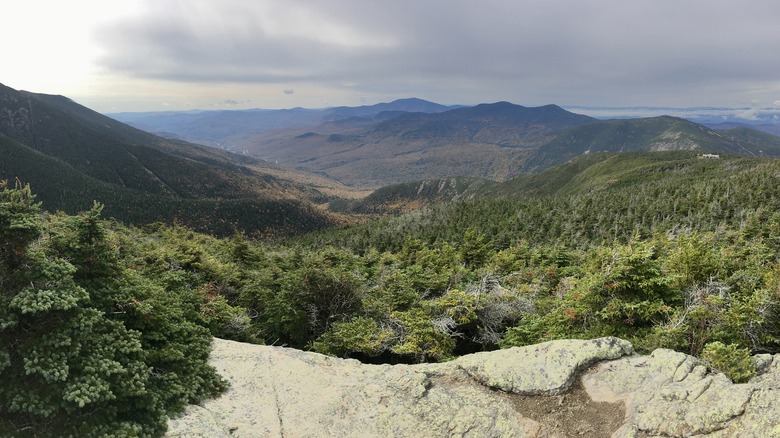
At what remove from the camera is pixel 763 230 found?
3888 centimetres

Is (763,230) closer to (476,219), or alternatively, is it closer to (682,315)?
(682,315)

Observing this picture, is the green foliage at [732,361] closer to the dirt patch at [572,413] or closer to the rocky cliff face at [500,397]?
the rocky cliff face at [500,397]

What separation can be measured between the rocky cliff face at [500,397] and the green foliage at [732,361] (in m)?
0.29

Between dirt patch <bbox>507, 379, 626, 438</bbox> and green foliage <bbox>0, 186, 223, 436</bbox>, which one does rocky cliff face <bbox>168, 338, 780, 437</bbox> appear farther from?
green foliage <bbox>0, 186, 223, 436</bbox>

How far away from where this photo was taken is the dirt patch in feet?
30.7

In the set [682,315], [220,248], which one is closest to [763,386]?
[682,315]

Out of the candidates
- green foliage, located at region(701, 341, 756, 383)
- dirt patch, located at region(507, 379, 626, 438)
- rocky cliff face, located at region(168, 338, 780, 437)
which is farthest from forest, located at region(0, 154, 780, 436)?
dirt patch, located at region(507, 379, 626, 438)

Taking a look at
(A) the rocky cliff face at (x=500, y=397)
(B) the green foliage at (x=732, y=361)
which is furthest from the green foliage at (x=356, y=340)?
(B) the green foliage at (x=732, y=361)

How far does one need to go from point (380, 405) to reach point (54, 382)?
8175mm

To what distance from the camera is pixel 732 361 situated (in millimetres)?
9445

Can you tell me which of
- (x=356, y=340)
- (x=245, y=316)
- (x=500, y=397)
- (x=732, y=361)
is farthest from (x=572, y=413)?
(x=245, y=316)

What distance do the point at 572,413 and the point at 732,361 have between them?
4.28 meters

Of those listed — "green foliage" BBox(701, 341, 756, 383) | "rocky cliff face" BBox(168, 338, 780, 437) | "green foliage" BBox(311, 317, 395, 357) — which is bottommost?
"green foliage" BBox(311, 317, 395, 357)

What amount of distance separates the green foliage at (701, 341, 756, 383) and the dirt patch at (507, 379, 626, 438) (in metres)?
2.75
